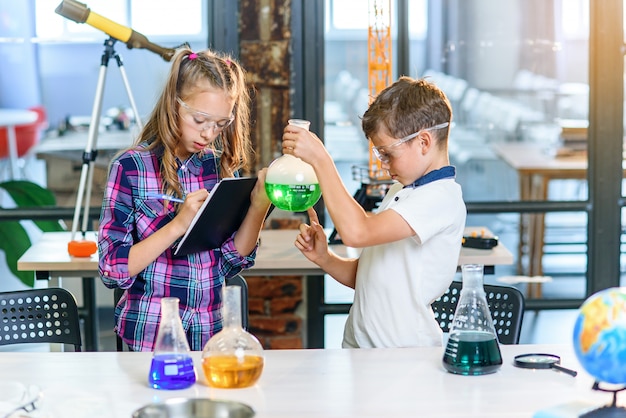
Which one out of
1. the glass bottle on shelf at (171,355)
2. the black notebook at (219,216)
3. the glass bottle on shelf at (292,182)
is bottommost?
the glass bottle on shelf at (171,355)

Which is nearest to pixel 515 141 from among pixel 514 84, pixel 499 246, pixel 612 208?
pixel 514 84

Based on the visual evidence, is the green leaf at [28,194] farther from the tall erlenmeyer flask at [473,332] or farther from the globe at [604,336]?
the globe at [604,336]

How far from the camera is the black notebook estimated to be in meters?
2.06

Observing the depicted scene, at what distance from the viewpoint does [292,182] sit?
201 cm

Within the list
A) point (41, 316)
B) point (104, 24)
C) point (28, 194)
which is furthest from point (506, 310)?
point (28, 194)

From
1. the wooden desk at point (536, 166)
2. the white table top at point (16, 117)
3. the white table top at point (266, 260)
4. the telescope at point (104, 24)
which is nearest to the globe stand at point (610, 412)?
the white table top at point (266, 260)

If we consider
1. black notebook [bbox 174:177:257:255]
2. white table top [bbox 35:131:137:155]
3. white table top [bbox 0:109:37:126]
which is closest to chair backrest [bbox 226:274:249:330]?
black notebook [bbox 174:177:257:255]

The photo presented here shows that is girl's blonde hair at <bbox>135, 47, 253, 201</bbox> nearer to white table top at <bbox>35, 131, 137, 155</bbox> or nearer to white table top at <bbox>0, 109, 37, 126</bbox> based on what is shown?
white table top at <bbox>35, 131, 137, 155</bbox>

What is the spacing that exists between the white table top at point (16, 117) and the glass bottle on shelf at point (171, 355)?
2381 mm

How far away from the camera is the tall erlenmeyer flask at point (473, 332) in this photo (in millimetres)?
1817

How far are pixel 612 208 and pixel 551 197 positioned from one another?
248mm

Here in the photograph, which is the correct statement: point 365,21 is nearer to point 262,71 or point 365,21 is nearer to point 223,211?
point 262,71

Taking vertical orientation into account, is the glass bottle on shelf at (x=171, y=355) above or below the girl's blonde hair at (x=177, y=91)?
below

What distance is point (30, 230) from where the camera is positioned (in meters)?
3.93
